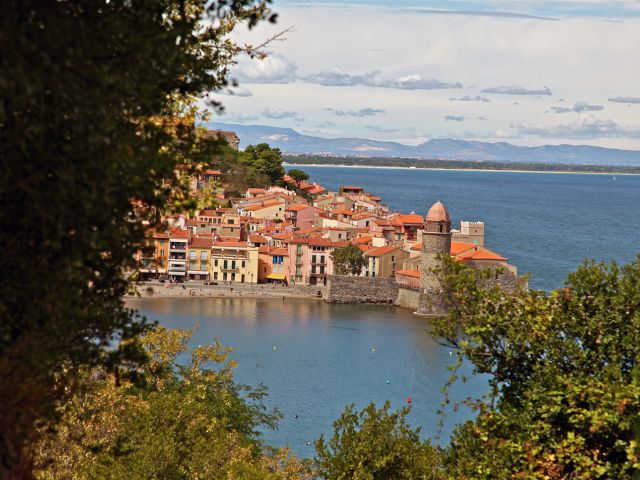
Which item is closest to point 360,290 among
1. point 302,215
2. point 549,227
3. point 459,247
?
point 459,247

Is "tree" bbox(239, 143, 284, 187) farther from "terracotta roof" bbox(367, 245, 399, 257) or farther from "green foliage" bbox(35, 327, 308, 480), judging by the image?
"green foliage" bbox(35, 327, 308, 480)

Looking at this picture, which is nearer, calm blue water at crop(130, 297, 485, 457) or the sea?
the sea

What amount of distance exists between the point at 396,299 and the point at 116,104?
54773 millimetres

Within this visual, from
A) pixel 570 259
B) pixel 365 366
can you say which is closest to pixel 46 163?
pixel 365 366

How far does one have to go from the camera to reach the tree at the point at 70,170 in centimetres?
398

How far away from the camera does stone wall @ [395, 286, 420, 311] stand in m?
55.8

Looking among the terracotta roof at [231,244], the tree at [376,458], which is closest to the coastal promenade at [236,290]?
the terracotta roof at [231,244]

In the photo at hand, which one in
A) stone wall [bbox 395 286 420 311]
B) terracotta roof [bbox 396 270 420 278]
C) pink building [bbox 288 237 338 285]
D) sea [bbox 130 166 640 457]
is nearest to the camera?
sea [bbox 130 166 640 457]

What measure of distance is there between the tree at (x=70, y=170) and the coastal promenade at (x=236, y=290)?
52.2 metres

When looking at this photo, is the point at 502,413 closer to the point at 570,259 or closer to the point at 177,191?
the point at 177,191

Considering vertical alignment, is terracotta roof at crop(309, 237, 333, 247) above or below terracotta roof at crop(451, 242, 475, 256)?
below

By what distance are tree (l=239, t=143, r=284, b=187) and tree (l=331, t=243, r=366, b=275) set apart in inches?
1149

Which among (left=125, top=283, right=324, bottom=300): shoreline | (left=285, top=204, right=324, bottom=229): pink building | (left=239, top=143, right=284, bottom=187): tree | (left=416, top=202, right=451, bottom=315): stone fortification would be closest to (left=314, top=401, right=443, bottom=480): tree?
(left=416, top=202, right=451, bottom=315): stone fortification

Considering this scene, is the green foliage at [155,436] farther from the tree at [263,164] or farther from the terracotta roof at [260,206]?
the tree at [263,164]
